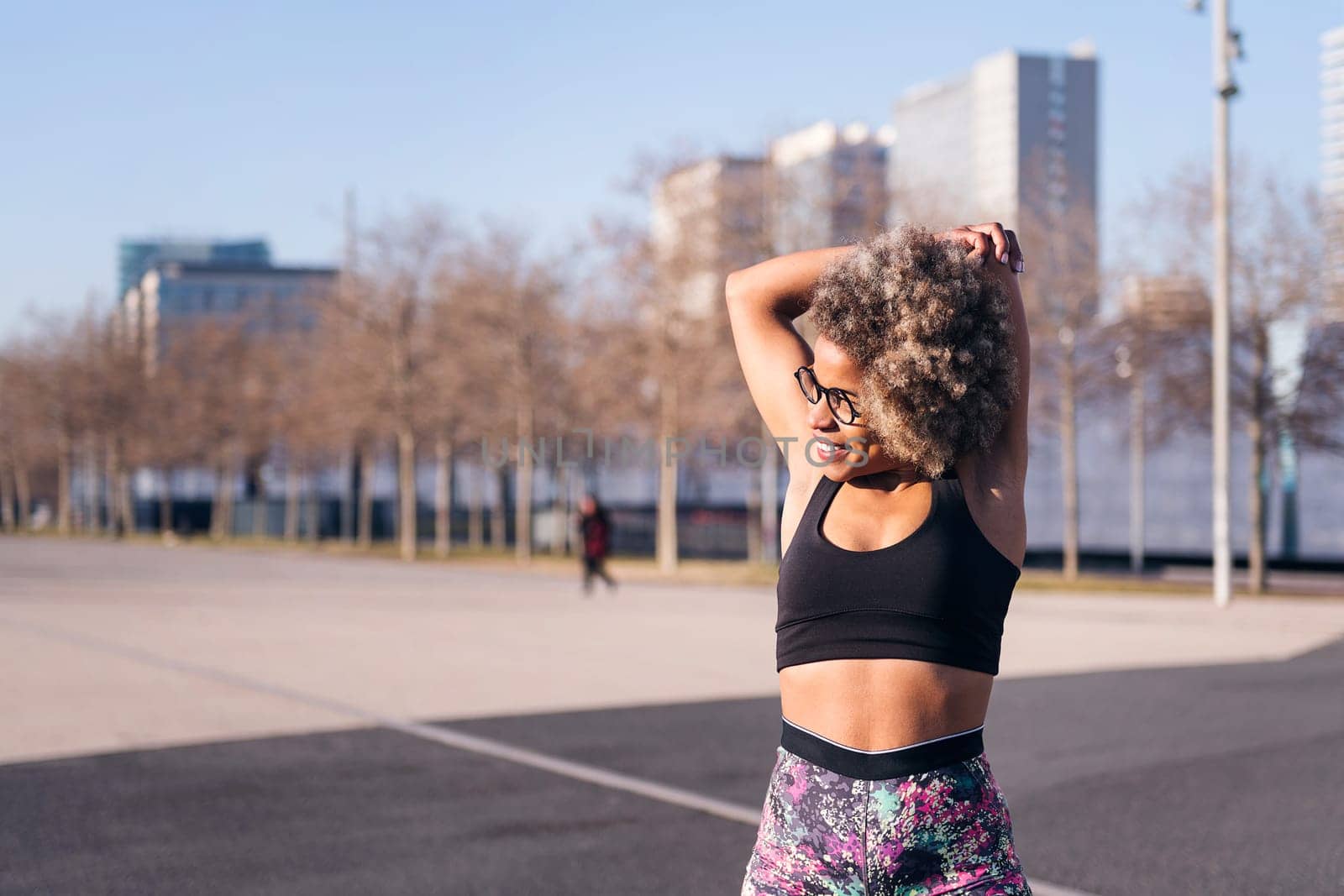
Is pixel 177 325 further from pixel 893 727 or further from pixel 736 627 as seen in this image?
pixel 893 727

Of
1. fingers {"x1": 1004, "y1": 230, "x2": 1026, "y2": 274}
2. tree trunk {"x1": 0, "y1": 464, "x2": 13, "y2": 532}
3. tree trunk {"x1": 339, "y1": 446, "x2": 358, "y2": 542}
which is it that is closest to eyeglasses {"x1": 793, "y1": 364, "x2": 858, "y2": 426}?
fingers {"x1": 1004, "y1": 230, "x2": 1026, "y2": 274}

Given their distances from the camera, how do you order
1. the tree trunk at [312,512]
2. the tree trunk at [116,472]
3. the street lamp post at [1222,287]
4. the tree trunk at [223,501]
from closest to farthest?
the street lamp post at [1222,287] < the tree trunk at [312,512] < the tree trunk at [223,501] < the tree trunk at [116,472]

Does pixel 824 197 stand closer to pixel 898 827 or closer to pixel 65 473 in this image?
pixel 898 827

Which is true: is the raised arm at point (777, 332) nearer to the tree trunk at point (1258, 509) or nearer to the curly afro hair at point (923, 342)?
the curly afro hair at point (923, 342)

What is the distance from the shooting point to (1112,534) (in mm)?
41250

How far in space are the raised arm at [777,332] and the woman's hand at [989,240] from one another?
211mm

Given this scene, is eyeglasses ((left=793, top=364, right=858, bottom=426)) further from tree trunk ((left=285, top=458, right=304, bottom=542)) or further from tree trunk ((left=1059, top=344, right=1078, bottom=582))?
tree trunk ((left=285, top=458, right=304, bottom=542))

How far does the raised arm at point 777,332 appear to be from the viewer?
273 cm

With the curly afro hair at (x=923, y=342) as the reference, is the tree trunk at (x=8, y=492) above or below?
below

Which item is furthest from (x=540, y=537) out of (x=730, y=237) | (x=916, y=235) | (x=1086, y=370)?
(x=916, y=235)

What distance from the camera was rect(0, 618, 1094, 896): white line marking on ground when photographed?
7.54m

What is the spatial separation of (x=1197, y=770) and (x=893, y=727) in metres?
7.13

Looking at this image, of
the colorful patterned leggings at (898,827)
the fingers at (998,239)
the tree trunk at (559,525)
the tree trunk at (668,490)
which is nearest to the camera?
the colorful patterned leggings at (898,827)

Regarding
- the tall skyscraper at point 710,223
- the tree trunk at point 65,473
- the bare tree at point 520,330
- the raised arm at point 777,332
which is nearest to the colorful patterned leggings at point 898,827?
the raised arm at point 777,332
